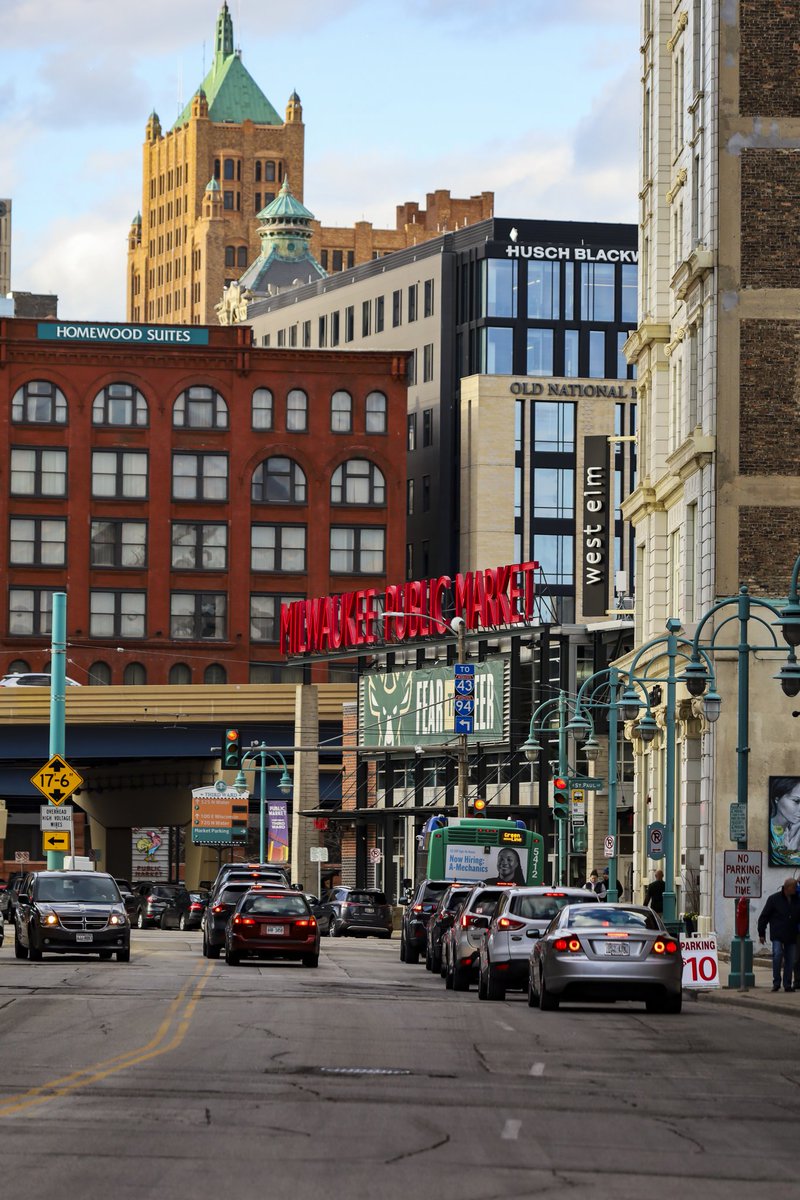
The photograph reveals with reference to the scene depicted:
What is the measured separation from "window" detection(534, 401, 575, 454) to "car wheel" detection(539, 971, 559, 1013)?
362 ft

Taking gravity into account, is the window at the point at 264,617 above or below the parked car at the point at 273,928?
above

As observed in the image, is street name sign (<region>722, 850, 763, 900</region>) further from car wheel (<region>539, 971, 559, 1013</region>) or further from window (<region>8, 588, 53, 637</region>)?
window (<region>8, 588, 53, 637</region>)

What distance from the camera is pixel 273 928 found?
4212 centimetres

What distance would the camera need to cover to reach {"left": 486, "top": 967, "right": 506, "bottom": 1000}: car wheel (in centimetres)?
3272

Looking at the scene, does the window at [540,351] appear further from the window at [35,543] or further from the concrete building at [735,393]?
the concrete building at [735,393]

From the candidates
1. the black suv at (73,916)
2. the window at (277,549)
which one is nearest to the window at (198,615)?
the window at (277,549)

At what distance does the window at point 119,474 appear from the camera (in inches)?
4887

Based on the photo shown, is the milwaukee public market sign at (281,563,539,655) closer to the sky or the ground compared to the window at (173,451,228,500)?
closer to the ground

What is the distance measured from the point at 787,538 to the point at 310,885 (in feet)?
161

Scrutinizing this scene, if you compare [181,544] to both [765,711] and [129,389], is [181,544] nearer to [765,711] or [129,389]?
[129,389]

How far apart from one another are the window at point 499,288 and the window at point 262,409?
19598 millimetres

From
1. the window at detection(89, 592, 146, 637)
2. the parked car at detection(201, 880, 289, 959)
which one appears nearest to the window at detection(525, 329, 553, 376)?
the window at detection(89, 592, 146, 637)

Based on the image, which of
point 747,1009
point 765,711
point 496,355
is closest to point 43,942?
point 747,1009

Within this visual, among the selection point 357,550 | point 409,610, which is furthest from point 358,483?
point 409,610
